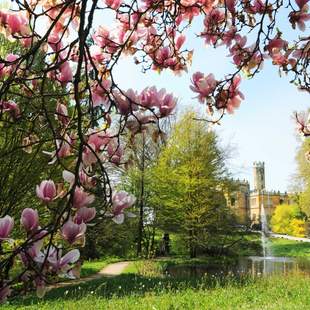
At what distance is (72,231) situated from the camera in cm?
139

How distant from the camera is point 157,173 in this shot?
2205cm

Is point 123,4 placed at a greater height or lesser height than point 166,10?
lesser

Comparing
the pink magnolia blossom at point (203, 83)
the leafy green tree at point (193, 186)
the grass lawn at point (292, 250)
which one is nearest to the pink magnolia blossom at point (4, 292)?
the pink magnolia blossom at point (203, 83)

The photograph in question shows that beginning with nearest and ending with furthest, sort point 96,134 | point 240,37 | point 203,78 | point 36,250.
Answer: point 36,250
point 96,134
point 203,78
point 240,37

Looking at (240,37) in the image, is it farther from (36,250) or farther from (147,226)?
(147,226)

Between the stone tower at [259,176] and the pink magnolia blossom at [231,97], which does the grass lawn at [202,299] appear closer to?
the pink magnolia blossom at [231,97]

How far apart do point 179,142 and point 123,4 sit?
20.1 meters

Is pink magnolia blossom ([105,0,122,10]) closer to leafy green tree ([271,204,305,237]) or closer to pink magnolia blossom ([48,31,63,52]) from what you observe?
pink magnolia blossom ([48,31,63,52])

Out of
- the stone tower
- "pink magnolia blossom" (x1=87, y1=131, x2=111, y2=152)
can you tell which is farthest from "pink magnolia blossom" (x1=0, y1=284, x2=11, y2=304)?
the stone tower

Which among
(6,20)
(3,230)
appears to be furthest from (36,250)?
(6,20)

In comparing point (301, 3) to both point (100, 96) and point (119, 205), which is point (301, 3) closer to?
point (100, 96)

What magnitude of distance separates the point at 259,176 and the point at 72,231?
252ft

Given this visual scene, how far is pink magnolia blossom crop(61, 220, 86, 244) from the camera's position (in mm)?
1377

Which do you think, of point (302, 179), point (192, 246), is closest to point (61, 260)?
point (192, 246)
